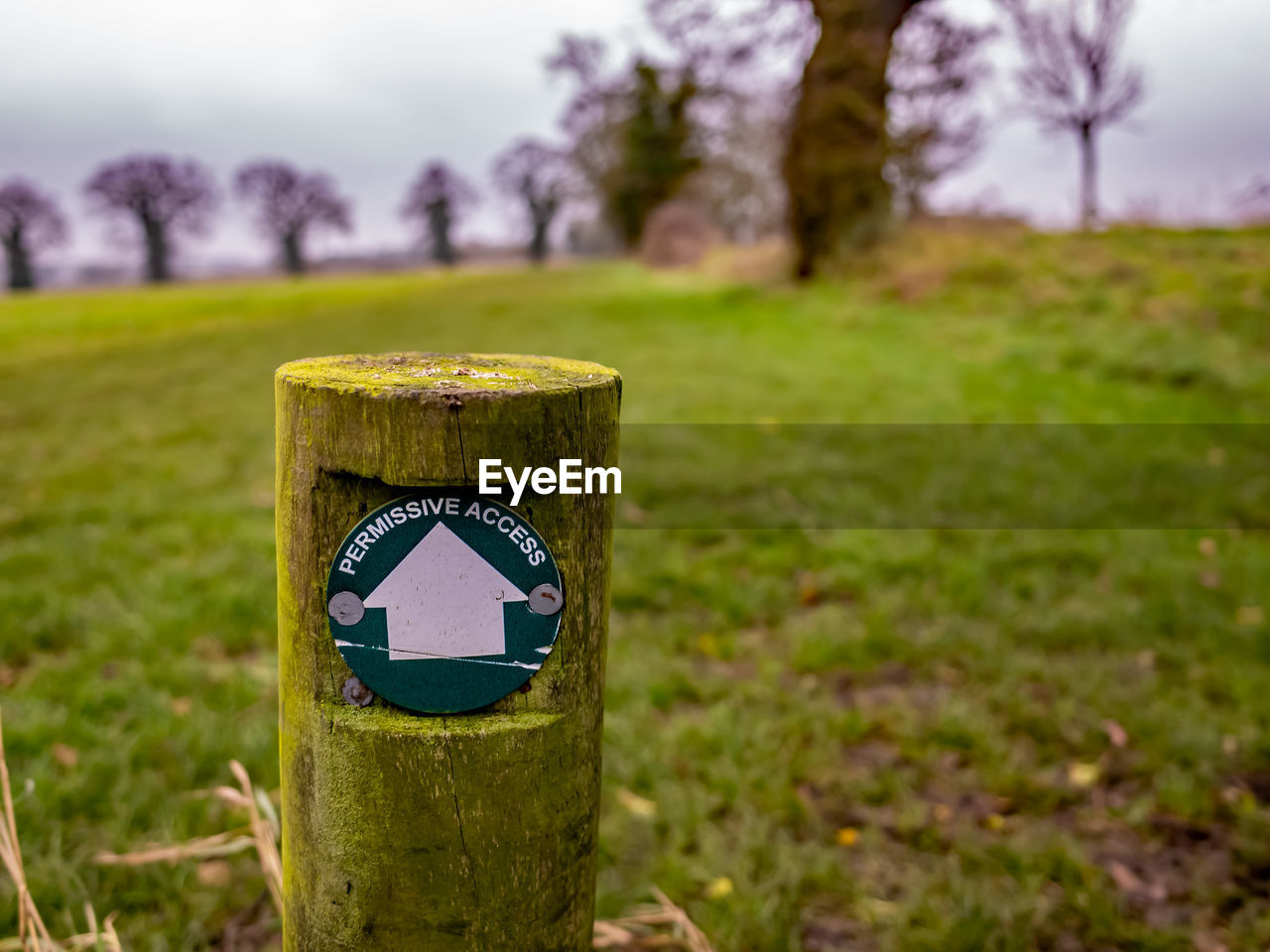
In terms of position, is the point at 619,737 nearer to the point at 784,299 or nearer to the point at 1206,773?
the point at 1206,773

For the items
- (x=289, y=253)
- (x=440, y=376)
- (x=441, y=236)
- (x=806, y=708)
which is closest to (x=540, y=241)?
(x=441, y=236)

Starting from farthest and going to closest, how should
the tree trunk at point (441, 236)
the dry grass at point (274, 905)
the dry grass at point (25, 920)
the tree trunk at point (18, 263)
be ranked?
the tree trunk at point (441, 236), the tree trunk at point (18, 263), the dry grass at point (274, 905), the dry grass at point (25, 920)

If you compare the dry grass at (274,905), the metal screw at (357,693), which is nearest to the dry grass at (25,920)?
the dry grass at (274,905)

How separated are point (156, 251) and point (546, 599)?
40787 mm

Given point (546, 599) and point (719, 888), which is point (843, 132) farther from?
point (546, 599)

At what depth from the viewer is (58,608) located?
3.47 meters

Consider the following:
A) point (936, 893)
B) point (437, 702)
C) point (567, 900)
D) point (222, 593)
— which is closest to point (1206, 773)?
point (936, 893)

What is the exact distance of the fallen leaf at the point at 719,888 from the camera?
7.18 ft

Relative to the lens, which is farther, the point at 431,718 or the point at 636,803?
the point at 636,803

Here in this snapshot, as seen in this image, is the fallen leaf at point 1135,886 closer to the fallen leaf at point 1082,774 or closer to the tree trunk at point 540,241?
the fallen leaf at point 1082,774

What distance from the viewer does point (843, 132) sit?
40.9 ft

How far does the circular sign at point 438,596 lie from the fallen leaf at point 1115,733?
2517mm

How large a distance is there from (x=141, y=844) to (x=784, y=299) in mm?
12152

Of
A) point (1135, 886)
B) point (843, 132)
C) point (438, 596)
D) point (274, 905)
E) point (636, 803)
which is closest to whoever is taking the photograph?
point (438, 596)
